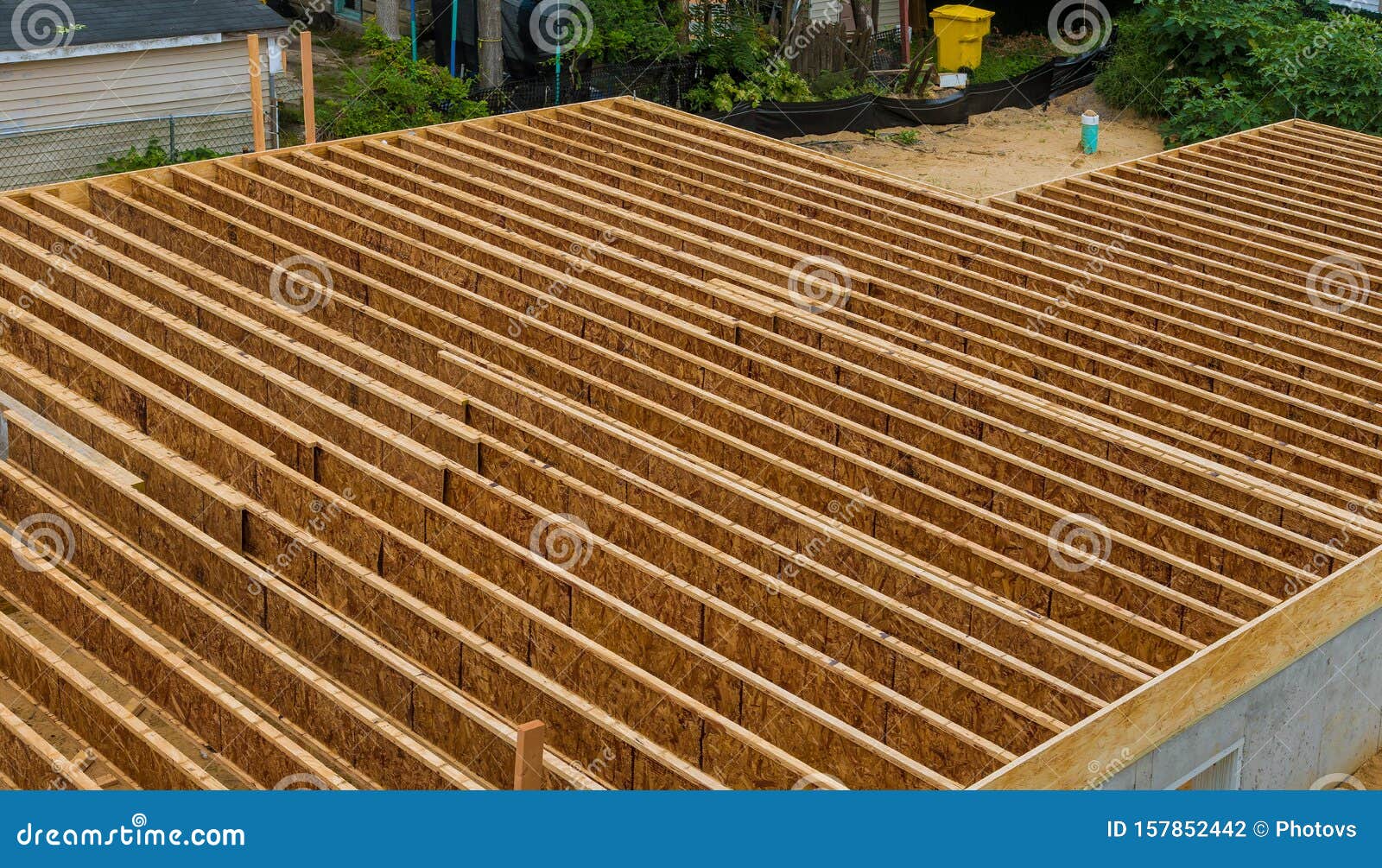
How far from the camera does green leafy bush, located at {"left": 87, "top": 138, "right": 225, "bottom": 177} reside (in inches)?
721

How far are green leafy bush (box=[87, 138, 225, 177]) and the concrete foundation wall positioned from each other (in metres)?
13.6

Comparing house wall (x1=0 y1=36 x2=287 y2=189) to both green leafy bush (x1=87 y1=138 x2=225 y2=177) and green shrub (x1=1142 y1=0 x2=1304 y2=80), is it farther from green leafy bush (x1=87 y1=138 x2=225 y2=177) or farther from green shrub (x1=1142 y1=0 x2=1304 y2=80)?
green shrub (x1=1142 y1=0 x2=1304 y2=80)

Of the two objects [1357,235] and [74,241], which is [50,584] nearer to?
[74,241]

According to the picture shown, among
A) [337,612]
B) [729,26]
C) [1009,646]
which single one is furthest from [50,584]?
[729,26]

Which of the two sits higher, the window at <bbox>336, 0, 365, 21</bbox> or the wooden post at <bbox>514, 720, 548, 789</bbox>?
the window at <bbox>336, 0, 365, 21</bbox>

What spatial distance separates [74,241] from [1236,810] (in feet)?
30.3

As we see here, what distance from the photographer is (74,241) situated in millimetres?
12227

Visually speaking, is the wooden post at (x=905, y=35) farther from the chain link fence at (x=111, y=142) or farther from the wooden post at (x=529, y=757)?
the wooden post at (x=529, y=757)

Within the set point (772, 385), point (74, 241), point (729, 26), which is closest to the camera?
point (772, 385)

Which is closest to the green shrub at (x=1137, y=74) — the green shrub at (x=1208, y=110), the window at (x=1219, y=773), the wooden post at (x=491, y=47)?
the green shrub at (x=1208, y=110)

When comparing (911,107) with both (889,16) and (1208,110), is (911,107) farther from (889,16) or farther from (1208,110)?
(889,16)

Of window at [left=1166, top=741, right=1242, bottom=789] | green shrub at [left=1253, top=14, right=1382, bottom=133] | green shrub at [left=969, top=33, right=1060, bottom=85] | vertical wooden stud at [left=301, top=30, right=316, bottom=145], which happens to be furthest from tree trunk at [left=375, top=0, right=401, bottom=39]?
window at [left=1166, top=741, right=1242, bottom=789]

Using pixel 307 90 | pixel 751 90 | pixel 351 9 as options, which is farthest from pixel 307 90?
pixel 351 9

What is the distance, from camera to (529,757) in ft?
21.4
